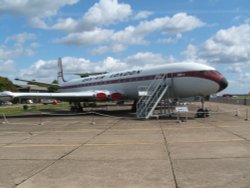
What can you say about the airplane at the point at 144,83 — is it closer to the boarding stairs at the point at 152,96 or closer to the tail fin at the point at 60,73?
the boarding stairs at the point at 152,96

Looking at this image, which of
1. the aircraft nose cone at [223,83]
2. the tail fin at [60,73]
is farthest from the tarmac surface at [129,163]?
the tail fin at [60,73]

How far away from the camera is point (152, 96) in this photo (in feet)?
81.2

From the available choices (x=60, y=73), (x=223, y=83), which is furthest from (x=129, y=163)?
(x=60, y=73)

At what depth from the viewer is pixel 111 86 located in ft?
104

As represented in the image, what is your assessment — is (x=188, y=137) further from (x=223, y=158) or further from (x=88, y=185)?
(x=88, y=185)

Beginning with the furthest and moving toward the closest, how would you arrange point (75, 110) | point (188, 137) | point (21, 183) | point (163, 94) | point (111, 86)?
point (75, 110) → point (111, 86) → point (163, 94) → point (188, 137) → point (21, 183)

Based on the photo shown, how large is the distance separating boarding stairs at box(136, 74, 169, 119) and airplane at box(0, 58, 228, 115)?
377 mm

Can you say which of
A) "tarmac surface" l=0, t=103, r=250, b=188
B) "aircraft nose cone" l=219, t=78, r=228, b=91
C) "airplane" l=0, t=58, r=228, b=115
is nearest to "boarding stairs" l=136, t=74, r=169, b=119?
"airplane" l=0, t=58, r=228, b=115

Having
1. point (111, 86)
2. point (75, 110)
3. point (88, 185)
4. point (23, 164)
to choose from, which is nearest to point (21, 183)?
point (88, 185)

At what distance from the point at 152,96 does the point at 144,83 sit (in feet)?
9.91

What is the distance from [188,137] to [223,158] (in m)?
4.49

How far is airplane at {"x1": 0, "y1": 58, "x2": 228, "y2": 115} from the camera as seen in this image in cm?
2344

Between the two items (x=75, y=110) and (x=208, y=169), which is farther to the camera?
(x=75, y=110)

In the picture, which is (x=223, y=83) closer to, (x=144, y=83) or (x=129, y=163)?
(x=144, y=83)
